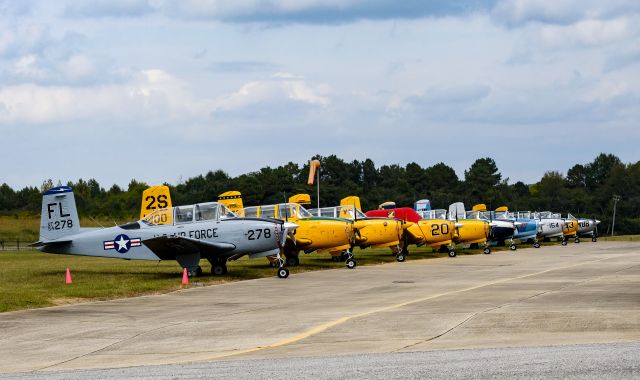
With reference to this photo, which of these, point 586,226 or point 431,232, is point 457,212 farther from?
point 586,226

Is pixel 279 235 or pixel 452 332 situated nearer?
pixel 452 332

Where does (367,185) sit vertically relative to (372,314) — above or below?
above

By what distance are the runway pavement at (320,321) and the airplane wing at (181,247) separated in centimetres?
251

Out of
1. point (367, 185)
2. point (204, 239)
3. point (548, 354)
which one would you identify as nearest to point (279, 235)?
point (204, 239)

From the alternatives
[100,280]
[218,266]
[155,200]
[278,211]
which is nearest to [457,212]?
[278,211]

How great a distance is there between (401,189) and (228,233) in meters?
94.6

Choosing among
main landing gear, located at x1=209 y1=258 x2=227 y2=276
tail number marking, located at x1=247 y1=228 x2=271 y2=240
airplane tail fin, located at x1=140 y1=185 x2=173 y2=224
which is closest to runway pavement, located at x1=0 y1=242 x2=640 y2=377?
tail number marking, located at x1=247 y1=228 x2=271 y2=240

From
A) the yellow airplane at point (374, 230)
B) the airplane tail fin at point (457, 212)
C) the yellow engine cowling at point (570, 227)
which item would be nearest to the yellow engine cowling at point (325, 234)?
the yellow airplane at point (374, 230)

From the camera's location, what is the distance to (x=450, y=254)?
40812 mm

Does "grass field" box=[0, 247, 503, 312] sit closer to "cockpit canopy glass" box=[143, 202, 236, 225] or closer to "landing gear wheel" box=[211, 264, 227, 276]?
"landing gear wheel" box=[211, 264, 227, 276]

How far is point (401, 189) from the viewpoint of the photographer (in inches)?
4761

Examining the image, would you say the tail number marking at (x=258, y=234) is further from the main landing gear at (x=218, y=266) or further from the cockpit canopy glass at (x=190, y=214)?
the main landing gear at (x=218, y=266)

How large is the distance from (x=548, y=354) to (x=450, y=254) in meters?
30.8

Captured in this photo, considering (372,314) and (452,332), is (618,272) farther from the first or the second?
(452,332)
